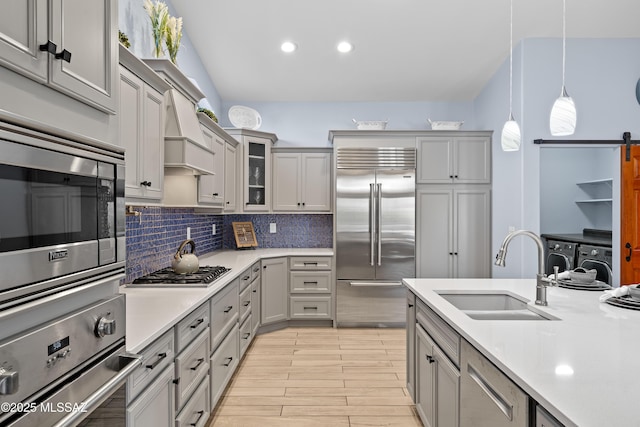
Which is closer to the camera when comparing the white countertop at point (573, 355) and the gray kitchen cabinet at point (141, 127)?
the white countertop at point (573, 355)

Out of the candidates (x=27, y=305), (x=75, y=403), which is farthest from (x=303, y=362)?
(x=27, y=305)

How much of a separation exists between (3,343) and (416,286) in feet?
7.09

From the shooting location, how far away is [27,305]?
762 mm

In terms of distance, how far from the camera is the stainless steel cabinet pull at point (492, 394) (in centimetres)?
118

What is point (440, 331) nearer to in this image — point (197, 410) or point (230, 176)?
point (197, 410)

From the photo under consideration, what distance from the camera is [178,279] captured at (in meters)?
2.50

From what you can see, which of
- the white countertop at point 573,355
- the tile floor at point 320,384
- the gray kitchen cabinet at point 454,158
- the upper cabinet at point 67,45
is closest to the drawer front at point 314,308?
the tile floor at point 320,384

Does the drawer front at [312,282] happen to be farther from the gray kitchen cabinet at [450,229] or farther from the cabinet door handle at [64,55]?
the cabinet door handle at [64,55]

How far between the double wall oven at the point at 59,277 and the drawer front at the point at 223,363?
1421mm

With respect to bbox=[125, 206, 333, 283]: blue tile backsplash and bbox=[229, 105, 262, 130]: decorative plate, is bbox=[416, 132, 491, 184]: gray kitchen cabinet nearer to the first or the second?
bbox=[125, 206, 333, 283]: blue tile backsplash

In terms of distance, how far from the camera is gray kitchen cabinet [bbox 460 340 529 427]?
112 cm

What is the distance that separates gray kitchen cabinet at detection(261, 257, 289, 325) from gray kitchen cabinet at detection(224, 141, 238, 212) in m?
0.74

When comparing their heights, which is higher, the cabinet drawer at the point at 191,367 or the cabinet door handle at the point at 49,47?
the cabinet door handle at the point at 49,47

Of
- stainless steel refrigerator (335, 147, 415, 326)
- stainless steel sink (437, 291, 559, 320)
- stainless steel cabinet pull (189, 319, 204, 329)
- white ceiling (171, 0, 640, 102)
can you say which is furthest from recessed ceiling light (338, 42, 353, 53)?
stainless steel cabinet pull (189, 319, 204, 329)
